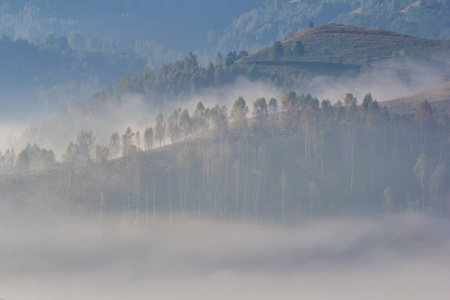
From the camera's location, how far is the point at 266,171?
565 ft

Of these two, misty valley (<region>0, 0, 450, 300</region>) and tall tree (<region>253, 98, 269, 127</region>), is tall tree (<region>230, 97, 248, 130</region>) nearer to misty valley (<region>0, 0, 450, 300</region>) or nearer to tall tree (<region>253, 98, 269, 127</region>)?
tall tree (<region>253, 98, 269, 127</region>)

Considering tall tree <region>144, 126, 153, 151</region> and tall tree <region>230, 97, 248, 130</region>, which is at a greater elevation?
tall tree <region>230, 97, 248, 130</region>

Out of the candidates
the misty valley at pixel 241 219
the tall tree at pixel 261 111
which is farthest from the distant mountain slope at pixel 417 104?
the tall tree at pixel 261 111

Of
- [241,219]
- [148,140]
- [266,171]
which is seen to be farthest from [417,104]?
[148,140]

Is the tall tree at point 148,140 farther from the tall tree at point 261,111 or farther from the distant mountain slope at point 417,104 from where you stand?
the distant mountain slope at point 417,104

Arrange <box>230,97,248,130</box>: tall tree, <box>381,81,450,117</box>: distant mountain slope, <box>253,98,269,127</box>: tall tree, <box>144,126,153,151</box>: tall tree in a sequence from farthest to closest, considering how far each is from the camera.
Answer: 1. <box>381,81,450,117</box>: distant mountain slope
2. <box>253,98,269,127</box>: tall tree
3. <box>230,97,248,130</box>: tall tree
4. <box>144,126,153,151</box>: tall tree

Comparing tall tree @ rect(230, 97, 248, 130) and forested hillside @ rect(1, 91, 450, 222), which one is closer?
forested hillside @ rect(1, 91, 450, 222)

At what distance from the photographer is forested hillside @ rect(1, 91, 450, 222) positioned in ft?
548

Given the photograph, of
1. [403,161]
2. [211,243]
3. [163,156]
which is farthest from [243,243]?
[403,161]

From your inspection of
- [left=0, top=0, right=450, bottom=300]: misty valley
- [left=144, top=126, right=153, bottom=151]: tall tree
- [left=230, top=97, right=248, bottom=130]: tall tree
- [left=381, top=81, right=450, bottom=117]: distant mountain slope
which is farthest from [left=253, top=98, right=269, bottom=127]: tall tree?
[left=381, top=81, right=450, bottom=117]: distant mountain slope

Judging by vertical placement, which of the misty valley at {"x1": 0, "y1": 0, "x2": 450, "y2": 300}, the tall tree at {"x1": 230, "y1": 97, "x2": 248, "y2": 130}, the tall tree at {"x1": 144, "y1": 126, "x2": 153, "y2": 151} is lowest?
the misty valley at {"x1": 0, "y1": 0, "x2": 450, "y2": 300}

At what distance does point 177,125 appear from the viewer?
182m

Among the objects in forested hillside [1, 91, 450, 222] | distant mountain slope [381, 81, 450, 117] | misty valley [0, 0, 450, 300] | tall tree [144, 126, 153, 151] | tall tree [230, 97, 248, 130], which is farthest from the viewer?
distant mountain slope [381, 81, 450, 117]

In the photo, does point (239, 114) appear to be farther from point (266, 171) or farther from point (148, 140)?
point (148, 140)
